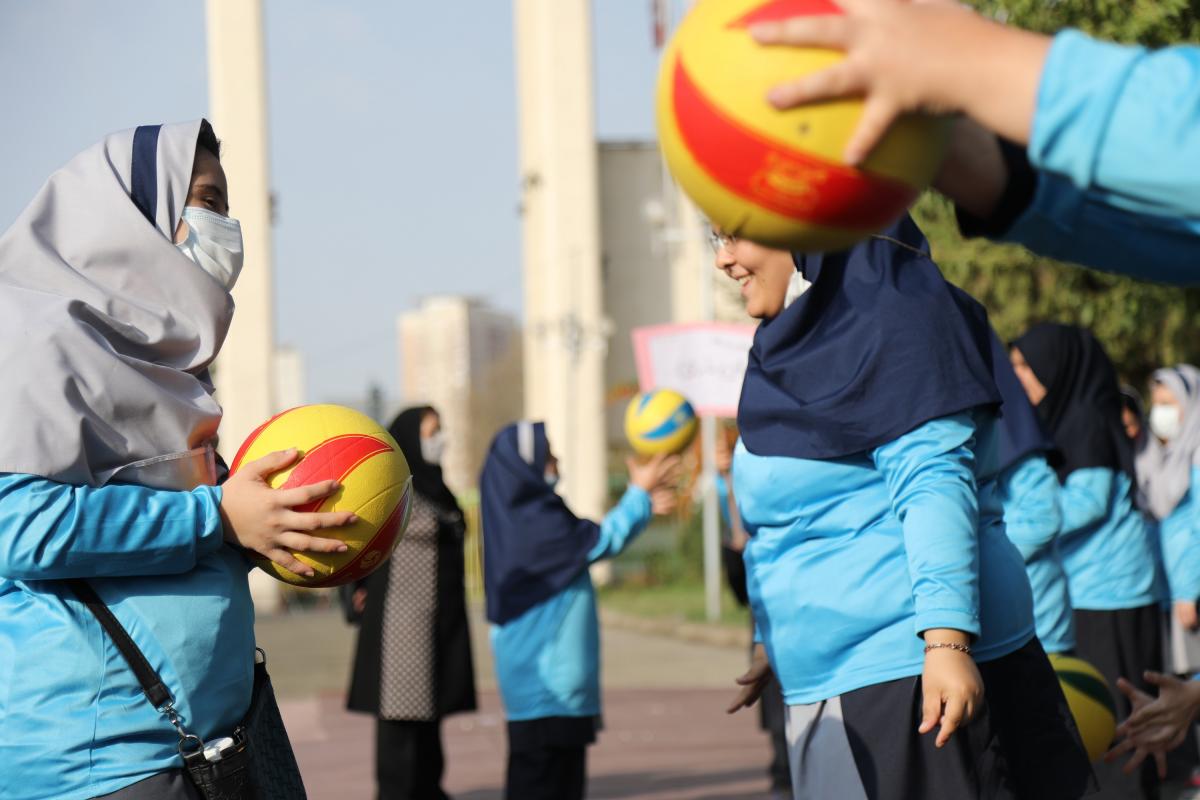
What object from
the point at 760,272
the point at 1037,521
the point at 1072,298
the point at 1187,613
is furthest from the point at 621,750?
the point at 760,272

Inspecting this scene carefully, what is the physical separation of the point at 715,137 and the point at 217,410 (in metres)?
1.89

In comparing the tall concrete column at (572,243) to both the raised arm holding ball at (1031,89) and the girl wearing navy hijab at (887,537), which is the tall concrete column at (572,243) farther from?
the raised arm holding ball at (1031,89)

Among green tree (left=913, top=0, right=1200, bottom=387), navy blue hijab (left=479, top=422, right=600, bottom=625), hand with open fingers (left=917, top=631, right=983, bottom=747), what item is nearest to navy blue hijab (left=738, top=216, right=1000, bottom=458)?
hand with open fingers (left=917, top=631, right=983, bottom=747)

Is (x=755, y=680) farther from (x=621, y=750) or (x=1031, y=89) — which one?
(x=621, y=750)

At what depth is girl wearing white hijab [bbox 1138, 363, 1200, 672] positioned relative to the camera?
838 cm

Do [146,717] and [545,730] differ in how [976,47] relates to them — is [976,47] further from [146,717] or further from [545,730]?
[545,730]

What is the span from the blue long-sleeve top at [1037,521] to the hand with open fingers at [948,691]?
7.23 ft

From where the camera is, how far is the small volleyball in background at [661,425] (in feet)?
27.8

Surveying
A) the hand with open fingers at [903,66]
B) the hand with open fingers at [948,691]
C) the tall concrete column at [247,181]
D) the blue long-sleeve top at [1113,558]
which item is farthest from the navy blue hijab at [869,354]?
the tall concrete column at [247,181]

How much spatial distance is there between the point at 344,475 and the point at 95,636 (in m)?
0.60

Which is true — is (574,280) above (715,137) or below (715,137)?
below

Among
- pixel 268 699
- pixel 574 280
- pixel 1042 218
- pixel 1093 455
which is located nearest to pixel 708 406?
pixel 1093 455

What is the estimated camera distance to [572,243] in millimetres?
33094

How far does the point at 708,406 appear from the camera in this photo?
15.6 metres
